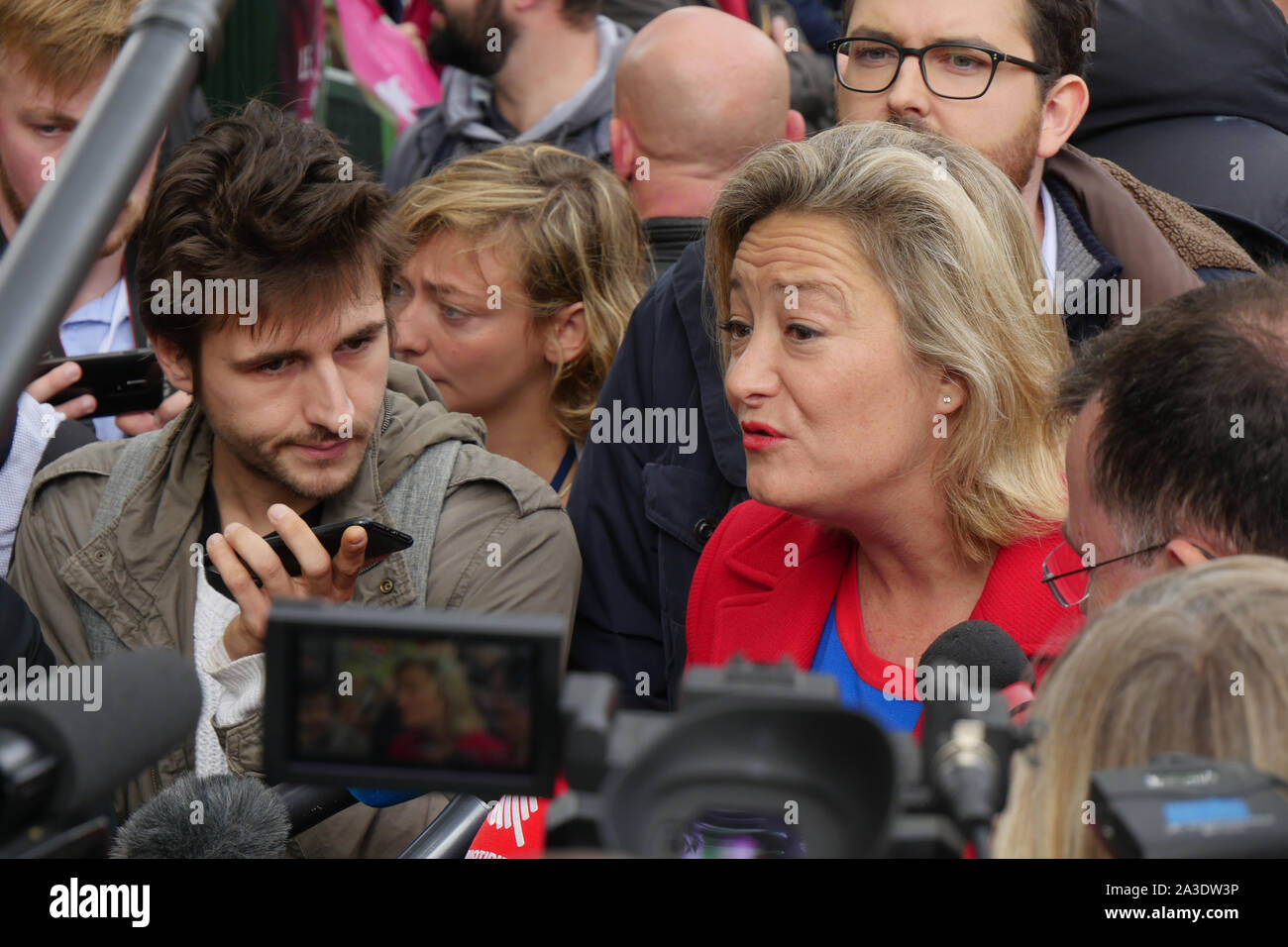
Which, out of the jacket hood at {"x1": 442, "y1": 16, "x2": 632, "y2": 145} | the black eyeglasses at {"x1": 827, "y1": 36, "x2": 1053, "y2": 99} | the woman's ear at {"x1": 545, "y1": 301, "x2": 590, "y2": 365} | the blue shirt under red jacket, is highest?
the jacket hood at {"x1": 442, "y1": 16, "x2": 632, "y2": 145}

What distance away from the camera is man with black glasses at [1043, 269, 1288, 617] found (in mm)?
1658

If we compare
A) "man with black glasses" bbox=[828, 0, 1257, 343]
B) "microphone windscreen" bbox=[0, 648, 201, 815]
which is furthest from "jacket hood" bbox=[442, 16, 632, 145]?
"microphone windscreen" bbox=[0, 648, 201, 815]

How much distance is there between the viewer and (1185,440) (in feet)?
5.64

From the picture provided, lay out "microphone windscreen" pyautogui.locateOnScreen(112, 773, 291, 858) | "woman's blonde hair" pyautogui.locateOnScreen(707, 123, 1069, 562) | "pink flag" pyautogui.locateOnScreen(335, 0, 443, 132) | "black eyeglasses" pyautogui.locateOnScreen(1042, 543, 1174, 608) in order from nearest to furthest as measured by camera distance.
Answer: "microphone windscreen" pyautogui.locateOnScreen(112, 773, 291, 858) → "black eyeglasses" pyautogui.locateOnScreen(1042, 543, 1174, 608) → "woman's blonde hair" pyautogui.locateOnScreen(707, 123, 1069, 562) → "pink flag" pyautogui.locateOnScreen(335, 0, 443, 132)

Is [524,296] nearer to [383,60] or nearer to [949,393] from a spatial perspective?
[949,393]

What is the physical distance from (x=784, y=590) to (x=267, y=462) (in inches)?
43.0

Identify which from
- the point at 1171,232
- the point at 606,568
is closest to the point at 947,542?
the point at 606,568

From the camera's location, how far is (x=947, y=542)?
2.57 meters

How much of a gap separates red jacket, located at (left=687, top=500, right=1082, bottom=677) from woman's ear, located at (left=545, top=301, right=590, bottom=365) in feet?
3.55

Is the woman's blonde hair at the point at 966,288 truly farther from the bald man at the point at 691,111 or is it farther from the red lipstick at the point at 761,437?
the bald man at the point at 691,111

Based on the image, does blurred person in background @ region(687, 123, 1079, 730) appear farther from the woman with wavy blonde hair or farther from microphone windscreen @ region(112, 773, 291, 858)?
the woman with wavy blonde hair
